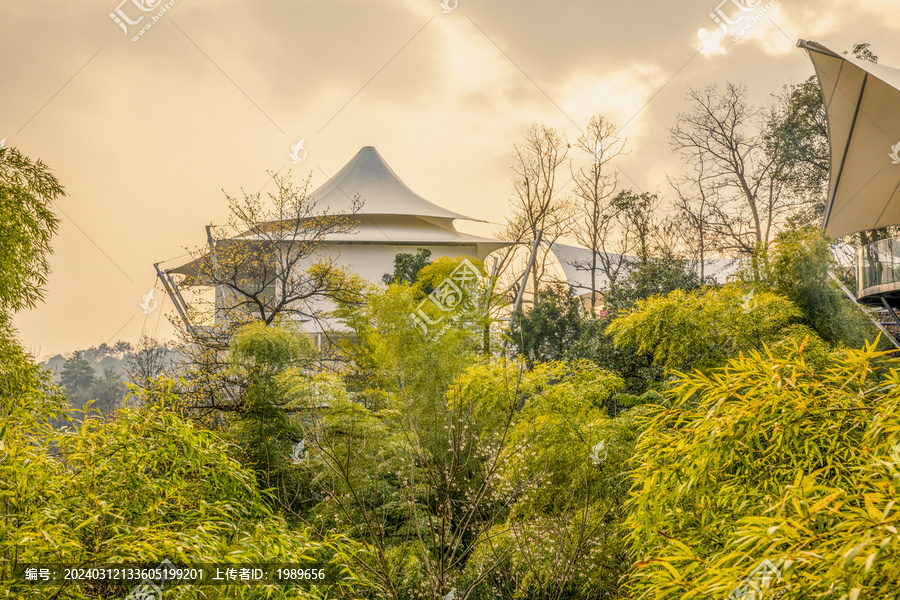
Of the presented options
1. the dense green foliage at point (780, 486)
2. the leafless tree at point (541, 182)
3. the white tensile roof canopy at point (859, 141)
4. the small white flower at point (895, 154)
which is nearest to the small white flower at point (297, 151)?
the dense green foliage at point (780, 486)

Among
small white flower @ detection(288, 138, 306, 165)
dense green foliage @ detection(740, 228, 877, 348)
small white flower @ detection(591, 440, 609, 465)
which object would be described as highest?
small white flower @ detection(288, 138, 306, 165)

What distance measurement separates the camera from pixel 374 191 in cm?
2223

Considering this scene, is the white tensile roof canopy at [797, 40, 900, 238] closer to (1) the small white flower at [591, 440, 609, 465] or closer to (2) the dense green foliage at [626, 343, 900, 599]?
(1) the small white flower at [591, 440, 609, 465]

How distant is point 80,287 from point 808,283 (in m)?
10.9

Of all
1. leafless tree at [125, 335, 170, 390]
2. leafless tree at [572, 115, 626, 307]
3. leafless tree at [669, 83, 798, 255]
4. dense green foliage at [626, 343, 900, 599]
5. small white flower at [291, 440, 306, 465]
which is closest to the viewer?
dense green foliage at [626, 343, 900, 599]

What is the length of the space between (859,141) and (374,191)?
14.3m

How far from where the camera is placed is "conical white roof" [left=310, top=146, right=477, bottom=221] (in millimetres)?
21430

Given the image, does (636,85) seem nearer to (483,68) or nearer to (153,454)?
(483,68)

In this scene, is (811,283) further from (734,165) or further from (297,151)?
(297,151)

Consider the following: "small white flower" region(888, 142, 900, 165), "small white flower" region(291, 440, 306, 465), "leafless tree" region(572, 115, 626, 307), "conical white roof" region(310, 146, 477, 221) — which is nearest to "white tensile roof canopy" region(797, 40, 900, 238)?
"small white flower" region(888, 142, 900, 165)

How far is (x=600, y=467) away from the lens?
7.00 m

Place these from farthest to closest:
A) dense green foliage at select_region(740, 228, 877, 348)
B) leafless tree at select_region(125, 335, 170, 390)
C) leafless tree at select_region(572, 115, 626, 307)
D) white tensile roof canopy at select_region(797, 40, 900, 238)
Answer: leafless tree at select_region(125, 335, 170, 390) → leafless tree at select_region(572, 115, 626, 307) → white tensile roof canopy at select_region(797, 40, 900, 238) → dense green foliage at select_region(740, 228, 877, 348)

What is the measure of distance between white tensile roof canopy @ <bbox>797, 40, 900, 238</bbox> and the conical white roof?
1087 centimetres

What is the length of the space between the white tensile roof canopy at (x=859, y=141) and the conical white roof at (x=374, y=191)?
35.7 feet
